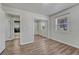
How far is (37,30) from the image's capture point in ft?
32.4

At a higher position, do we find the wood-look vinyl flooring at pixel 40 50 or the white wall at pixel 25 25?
the white wall at pixel 25 25

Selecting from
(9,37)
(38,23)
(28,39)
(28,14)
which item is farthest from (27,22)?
(38,23)

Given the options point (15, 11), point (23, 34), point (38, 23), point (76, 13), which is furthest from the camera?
point (38, 23)

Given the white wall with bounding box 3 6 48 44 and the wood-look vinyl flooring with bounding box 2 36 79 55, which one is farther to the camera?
the white wall with bounding box 3 6 48 44

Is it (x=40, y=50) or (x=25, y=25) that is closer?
(x=40, y=50)

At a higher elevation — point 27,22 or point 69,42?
point 27,22

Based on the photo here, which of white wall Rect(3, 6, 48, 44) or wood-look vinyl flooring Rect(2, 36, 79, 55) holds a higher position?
white wall Rect(3, 6, 48, 44)

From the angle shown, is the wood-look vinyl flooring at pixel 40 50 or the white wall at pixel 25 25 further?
the white wall at pixel 25 25

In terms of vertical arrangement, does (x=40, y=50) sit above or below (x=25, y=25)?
below

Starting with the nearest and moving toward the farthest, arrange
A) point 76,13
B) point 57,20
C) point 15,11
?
point 76,13
point 15,11
point 57,20

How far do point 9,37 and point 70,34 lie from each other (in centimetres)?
449

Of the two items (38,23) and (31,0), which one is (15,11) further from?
(38,23)
